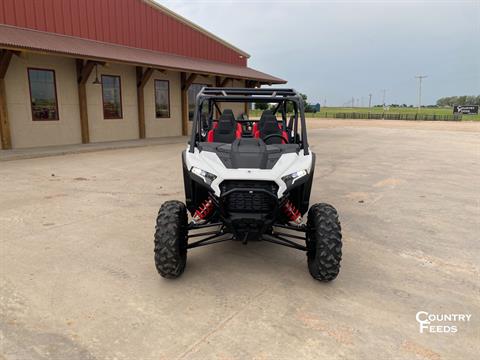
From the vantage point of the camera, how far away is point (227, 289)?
314cm

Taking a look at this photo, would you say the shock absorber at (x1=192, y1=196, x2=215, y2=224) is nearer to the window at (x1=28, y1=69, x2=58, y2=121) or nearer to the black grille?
the black grille

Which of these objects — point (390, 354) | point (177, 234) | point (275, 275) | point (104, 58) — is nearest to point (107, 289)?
point (177, 234)

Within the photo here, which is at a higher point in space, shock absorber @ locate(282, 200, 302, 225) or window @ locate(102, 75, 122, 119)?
window @ locate(102, 75, 122, 119)

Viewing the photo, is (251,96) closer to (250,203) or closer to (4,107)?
(250,203)

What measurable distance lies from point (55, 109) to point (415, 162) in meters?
12.1

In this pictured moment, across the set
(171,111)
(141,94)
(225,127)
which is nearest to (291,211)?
(225,127)

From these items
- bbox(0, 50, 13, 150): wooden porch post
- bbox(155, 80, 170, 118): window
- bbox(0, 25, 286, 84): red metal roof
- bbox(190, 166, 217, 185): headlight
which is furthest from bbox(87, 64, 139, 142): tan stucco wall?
bbox(190, 166, 217, 185): headlight

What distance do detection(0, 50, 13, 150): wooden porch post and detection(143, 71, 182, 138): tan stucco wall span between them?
240 inches

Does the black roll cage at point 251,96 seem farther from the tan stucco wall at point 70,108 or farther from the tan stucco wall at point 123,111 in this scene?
the tan stucco wall at point 123,111

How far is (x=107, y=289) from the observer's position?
3105mm

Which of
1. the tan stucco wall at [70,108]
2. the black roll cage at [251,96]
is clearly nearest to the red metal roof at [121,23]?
the tan stucco wall at [70,108]

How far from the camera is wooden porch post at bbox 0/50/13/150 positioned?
1076cm

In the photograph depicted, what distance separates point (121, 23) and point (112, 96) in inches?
135

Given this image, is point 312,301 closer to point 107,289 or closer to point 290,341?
point 290,341
